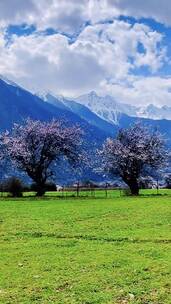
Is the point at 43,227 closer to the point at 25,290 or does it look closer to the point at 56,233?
the point at 56,233

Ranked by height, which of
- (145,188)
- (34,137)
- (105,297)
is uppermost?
(34,137)

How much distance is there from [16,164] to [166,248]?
5910cm

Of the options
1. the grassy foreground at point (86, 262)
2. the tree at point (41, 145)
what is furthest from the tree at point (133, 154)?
the grassy foreground at point (86, 262)

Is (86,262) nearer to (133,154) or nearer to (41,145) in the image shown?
(41,145)

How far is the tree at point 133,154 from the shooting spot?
81.1 meters

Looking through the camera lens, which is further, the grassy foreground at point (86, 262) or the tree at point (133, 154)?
the tree at point (133, 154)

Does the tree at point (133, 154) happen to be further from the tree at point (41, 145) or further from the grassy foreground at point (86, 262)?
the grassy foreground at point (86, 262)

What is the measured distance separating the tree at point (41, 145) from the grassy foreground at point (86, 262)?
4680cm

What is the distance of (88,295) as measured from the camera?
46.7 ft

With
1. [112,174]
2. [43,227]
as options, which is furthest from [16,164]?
[43,227]

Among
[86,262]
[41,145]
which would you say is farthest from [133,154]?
[86,262]

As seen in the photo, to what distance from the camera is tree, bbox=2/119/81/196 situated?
7888cm

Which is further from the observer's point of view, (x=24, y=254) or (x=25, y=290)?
(x=24, y=254)

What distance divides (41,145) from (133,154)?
13.6 metres
